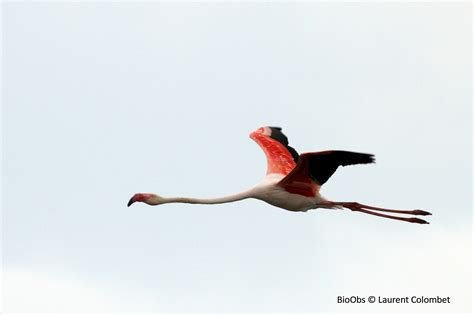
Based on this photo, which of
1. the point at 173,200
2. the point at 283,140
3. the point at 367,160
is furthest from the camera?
the point at 283,140

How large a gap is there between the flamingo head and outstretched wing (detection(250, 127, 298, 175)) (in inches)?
119

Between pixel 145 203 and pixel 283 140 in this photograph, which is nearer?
pixel 145 203

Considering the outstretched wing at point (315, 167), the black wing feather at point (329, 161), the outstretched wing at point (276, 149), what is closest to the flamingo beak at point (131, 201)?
the outstretched wing at point (315, 167)

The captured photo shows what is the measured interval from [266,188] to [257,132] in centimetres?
317

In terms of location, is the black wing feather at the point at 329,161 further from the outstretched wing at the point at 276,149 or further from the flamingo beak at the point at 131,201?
the flamingo beak at the point at 131,201

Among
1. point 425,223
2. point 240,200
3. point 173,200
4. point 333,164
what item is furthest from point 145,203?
point 425,223

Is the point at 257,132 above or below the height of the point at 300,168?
above

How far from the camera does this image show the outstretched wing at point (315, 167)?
1992 cm

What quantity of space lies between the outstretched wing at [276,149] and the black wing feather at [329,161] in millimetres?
1775

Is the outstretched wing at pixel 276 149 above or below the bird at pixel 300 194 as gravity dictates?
above

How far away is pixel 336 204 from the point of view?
70.7 ft

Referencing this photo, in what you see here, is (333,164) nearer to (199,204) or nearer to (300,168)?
(300,168)

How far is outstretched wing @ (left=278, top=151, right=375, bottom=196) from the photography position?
65.4 ft

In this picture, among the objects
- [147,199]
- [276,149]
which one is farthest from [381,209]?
[147,199]
